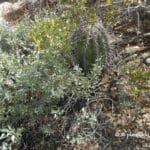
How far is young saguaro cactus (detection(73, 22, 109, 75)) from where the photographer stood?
4.01 metres

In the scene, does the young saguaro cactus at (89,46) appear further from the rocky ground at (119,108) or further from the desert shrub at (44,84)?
the rocky ground at (119,108)

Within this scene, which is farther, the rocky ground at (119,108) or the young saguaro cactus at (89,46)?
the young saguaro cactus at (89,46)

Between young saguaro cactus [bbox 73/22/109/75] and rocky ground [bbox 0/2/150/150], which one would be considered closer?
rocky ground [bbox 0/2/150/150]

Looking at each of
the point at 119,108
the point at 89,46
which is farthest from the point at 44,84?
the point at 119,108

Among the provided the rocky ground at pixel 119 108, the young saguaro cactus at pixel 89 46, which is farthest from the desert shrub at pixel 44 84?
the rocky ground at pixel 119 108

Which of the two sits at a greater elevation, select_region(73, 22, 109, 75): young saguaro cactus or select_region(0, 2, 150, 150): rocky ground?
select_region(73, 22, 109, 75): young saguaro cactus

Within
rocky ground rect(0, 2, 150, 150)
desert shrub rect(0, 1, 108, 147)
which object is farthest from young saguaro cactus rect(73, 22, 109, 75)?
rocky ground rect(0, 2, 150, 150)

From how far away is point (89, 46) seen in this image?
404 centimetres

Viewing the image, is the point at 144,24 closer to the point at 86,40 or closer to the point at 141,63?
the point at 141,63

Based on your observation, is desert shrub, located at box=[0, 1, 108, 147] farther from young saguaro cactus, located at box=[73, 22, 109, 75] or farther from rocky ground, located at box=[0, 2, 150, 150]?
rocky ground, located at box=[0, 2, 150, 150]

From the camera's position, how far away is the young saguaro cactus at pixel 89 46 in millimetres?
4012

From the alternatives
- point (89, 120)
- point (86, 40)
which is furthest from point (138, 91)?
point (86, 40)

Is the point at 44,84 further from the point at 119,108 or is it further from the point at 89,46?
the point at 119,108

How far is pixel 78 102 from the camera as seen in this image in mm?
3879
